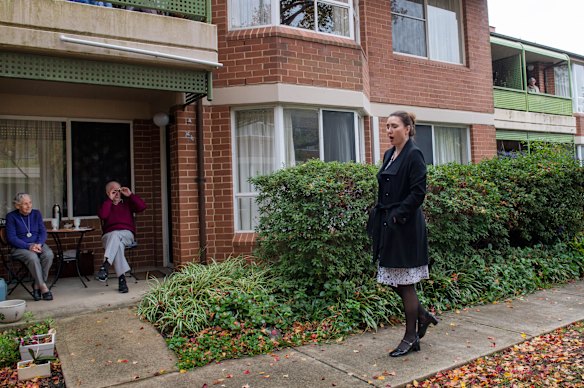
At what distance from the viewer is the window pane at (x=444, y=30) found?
11.0 metres

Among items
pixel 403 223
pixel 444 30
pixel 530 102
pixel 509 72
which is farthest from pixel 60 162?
pixel 509 72

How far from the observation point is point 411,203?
13.5 ft

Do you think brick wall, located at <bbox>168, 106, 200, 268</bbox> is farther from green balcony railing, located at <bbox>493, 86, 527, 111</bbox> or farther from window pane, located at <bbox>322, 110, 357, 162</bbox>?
green balcony railing, located at <bbox>493, 86, 527, 111</bbox>

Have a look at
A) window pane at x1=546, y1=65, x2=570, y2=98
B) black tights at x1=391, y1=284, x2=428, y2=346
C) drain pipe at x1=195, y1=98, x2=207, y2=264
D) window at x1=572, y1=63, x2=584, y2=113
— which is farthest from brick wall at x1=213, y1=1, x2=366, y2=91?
window at x1=572, y1=63, x2=584, y2=113

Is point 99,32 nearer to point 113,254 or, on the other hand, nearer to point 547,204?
point 113,254

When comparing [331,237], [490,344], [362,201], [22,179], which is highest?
[22,179]

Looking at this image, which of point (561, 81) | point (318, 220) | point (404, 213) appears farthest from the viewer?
point (561, 81)

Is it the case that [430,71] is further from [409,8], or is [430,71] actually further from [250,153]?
[250,153]

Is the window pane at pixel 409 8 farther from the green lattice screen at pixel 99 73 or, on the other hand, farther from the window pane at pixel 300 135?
the green lattice screen at pixel 99 73

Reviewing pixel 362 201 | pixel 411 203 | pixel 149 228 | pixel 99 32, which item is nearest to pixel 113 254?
pixel 149 228

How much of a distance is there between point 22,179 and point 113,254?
2357mm

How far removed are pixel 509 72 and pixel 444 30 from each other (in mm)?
6490

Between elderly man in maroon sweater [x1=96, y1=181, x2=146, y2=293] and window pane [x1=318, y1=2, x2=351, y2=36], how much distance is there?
433 cm

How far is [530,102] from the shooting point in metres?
15.5
